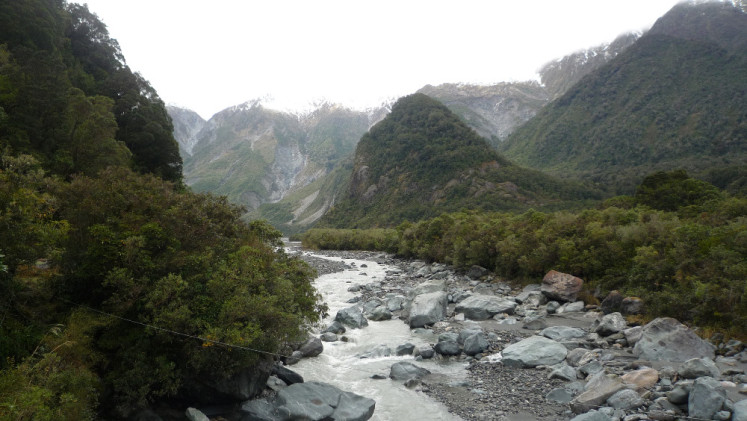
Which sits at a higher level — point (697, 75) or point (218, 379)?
point (697, 75)

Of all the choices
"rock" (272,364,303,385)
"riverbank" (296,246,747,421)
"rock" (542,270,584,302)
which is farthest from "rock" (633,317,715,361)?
"rock" (272,364,303,385)

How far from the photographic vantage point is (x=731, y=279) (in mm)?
15305

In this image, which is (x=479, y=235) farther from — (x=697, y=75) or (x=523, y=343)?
(x=697, y=75)

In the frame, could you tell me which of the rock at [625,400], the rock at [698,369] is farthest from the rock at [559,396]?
the rock at [698,369]

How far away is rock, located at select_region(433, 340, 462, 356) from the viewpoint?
16.6 m

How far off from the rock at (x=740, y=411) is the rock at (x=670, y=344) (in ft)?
14.7

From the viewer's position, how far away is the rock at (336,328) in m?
20.5

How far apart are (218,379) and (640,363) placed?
13.7 meters

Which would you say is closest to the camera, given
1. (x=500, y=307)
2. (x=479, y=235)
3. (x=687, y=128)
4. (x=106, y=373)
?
(x=106, y=373)

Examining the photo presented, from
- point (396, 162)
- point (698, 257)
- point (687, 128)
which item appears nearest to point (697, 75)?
point (687, 128)

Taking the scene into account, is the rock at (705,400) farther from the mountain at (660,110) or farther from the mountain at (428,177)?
the mountain at (660,110)

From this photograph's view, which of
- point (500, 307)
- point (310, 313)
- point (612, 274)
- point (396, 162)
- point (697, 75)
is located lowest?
point (500, 307)

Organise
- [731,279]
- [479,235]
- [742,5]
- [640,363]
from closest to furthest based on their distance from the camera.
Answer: [640,363] → [731,279] → [479,235] → [742,5]

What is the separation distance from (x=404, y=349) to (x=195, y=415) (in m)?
9.29
